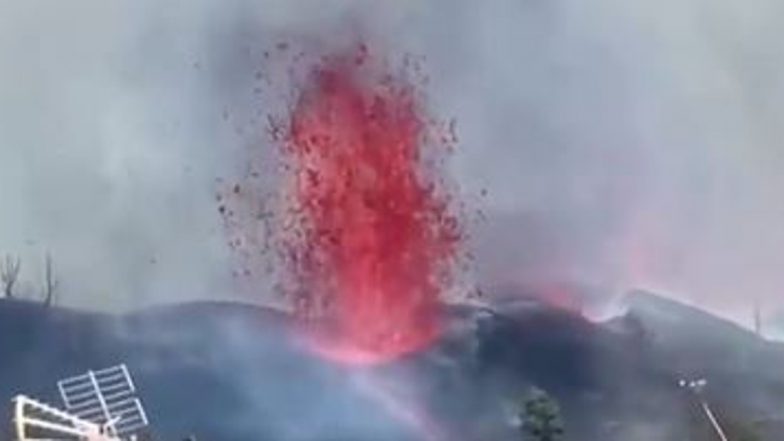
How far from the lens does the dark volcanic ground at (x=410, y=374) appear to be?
41.0 m

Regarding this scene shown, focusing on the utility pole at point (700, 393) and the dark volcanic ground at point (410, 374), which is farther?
the dark volcanic ground at point (410, 374)

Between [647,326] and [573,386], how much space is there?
8.48ft

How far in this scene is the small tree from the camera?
36.5 metres

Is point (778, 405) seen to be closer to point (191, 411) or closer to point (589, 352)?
point (589, 352)

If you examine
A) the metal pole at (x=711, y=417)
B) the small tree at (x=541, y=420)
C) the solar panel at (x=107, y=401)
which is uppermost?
the metal pole at (x=711, y=417)

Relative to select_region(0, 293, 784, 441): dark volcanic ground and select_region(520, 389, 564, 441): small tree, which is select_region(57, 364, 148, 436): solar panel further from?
select_region(0, 293, 784, 441): dark volcanic ground

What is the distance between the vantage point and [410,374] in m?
42.3

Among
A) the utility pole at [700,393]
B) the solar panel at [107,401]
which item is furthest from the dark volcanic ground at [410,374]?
the solar panel at [107,401]

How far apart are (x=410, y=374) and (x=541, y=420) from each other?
593cm

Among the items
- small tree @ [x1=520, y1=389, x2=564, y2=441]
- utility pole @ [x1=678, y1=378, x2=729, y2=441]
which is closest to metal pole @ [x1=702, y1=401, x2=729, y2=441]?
utility pole @ [x1=678, y1=378, x2=729, y2=441]

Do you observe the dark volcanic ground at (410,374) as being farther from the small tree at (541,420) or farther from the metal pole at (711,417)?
the small tree at (541,420)

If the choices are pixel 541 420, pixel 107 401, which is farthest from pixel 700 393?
pixel 107 401

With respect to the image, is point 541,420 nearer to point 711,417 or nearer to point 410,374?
point 711,417

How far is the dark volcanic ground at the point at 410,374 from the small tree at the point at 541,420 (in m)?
1.53
